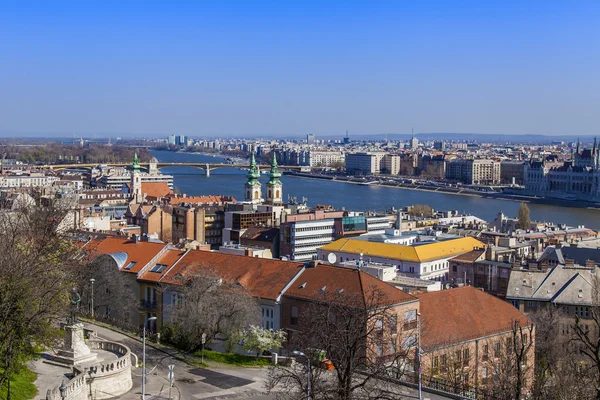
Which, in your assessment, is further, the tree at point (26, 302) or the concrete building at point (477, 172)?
the concrete building at point (477, 172)

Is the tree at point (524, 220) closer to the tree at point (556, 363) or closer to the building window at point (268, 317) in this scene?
the tree at point (556, 363)

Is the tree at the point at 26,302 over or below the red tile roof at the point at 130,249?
over

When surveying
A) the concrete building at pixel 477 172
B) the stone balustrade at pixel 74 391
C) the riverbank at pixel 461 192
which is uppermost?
the stone balustrade at pixel 74 391

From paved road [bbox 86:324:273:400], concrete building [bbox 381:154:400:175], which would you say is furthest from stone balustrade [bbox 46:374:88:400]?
concrete building [bbox 381:154:400:175]

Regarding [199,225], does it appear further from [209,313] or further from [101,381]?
[101,381]

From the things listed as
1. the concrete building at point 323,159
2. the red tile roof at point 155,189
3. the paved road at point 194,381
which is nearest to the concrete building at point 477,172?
the concrete building at point 323,159

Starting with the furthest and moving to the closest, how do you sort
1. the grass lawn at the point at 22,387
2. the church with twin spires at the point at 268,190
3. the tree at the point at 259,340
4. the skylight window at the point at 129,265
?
the church with twin spires at the point at 268,190 < the skylight window at the point at 129,265 < the tree at the point at 259,340 < the grass lawn at the point at 22,387

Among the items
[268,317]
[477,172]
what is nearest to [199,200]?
[268,317]

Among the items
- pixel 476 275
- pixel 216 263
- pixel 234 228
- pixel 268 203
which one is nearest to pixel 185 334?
pixel 216 263
